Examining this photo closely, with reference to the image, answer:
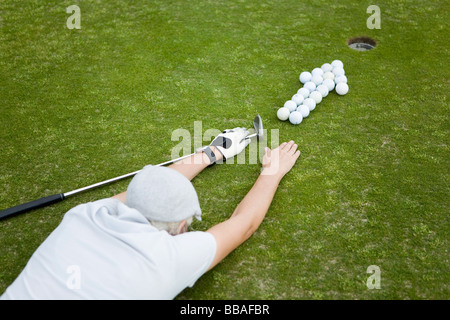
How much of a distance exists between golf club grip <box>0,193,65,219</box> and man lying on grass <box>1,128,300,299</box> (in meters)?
0.85

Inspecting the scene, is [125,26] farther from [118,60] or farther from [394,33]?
[394,33]

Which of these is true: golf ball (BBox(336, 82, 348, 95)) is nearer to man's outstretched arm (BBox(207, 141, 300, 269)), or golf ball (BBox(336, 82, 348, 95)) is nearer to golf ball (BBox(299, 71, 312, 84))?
golf ball (BBox(299, 71, 312, 84))

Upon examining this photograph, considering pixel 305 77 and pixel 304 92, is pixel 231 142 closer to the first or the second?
pixel 304 92

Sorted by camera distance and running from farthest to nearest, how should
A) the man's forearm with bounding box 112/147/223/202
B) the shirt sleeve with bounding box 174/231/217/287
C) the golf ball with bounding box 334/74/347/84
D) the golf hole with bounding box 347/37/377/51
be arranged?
the golf hole with bounding box 347/37/377/51 < the golf ball with bounding box 334/74/347/84 < the man's forearm with bounding box 112/147/223/202 < the shirt sleeve with bounding box 174/231/217/287

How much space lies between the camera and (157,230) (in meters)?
2.14

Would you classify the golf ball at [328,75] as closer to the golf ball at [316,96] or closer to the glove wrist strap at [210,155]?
the golf ball at [316,96]

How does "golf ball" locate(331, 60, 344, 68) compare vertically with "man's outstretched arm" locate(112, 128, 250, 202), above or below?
above

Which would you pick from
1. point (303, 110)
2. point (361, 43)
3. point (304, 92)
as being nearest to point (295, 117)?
point (303, 110)

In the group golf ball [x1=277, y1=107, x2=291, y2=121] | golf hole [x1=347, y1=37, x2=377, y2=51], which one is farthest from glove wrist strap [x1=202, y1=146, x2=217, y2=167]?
golf hole [x1=347, y1=37, x2=377, y2=51]

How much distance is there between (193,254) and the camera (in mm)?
2172

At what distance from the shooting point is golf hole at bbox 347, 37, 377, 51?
4770mm

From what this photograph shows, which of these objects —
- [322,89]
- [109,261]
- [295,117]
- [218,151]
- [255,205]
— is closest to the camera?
[109,261]

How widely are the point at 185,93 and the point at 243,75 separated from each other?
0.66m

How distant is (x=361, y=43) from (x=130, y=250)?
12.9 ft
